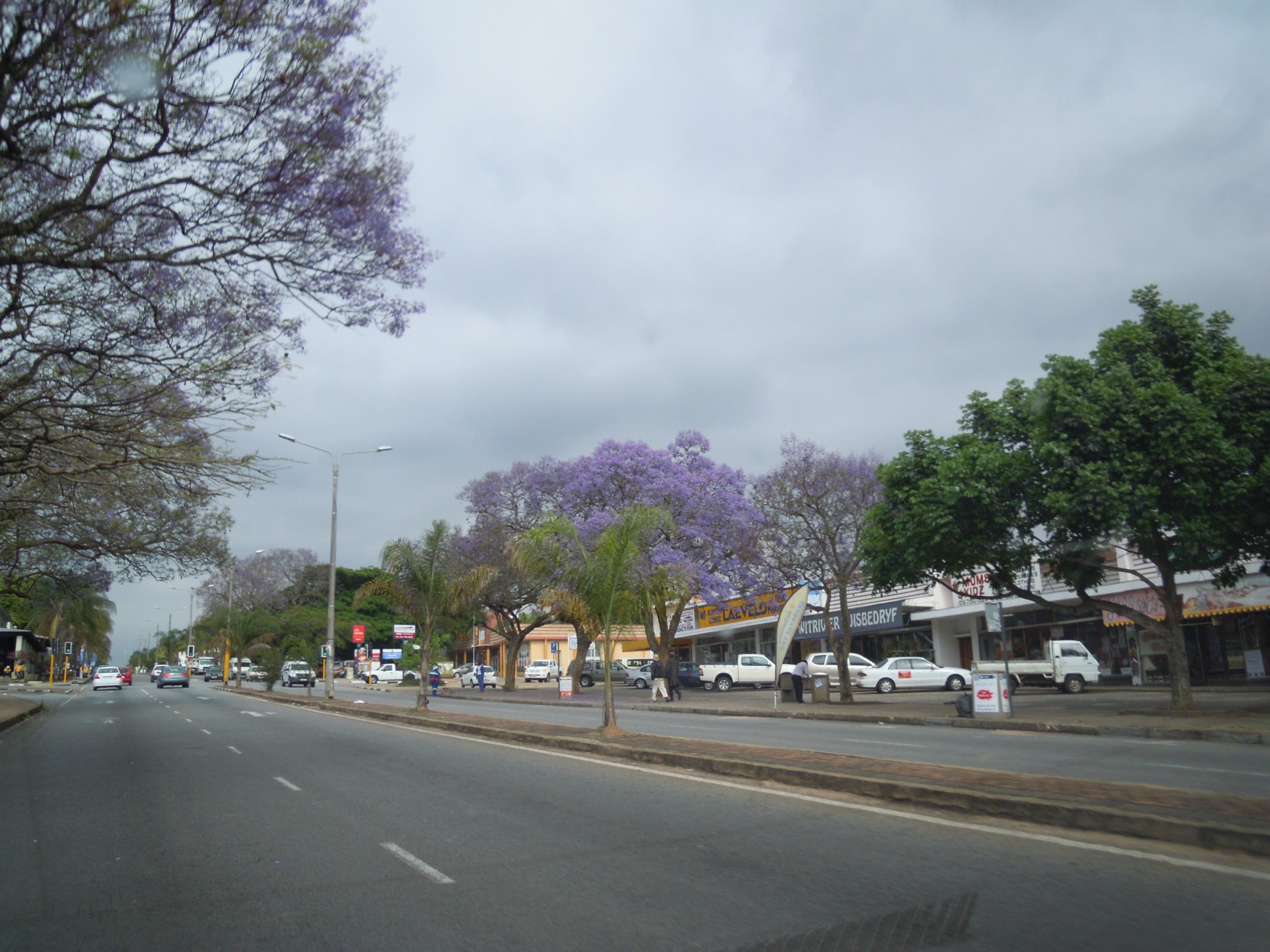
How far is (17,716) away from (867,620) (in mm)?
34255

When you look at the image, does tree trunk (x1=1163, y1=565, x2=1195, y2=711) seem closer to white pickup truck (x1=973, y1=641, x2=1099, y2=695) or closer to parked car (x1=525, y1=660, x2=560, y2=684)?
white pickup truck (x1=973, y1=641, x2=1099, y2=695)

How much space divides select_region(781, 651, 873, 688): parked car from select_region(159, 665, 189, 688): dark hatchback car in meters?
37.0

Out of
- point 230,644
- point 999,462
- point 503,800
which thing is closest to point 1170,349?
point 999,462

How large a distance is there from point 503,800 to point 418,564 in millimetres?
20968

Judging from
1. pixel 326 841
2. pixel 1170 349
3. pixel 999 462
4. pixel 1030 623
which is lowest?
pixel 326 841

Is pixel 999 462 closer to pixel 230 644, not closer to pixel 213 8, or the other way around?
pixel 213 8

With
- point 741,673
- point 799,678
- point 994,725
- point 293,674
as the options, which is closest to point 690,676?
point 741,673

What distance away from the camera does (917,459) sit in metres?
23.5

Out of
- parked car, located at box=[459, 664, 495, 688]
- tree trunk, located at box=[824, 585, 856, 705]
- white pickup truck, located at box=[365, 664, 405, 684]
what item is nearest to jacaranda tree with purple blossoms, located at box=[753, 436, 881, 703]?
tree trunk, located at box=[824, 585, 856, 705]

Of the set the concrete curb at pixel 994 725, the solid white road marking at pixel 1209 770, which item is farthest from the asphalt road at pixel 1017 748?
the concrete curb at pixel 994 725

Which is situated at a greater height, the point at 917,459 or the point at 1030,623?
the point at 917,459

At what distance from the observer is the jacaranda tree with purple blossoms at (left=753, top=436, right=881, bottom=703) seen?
29.5m

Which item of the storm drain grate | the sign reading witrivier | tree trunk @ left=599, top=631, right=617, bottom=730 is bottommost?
the storm drain grate

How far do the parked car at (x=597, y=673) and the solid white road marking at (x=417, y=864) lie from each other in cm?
3982
